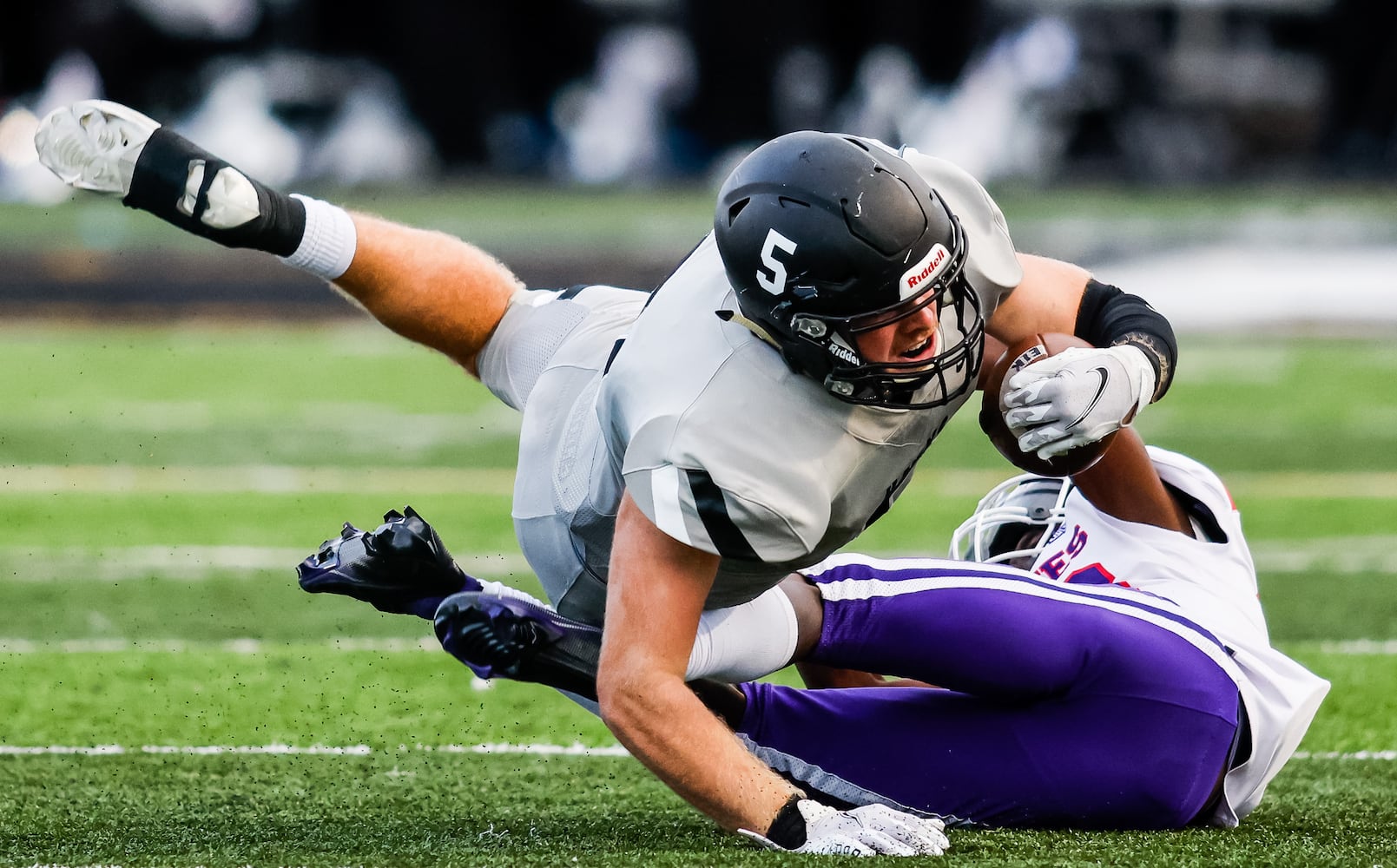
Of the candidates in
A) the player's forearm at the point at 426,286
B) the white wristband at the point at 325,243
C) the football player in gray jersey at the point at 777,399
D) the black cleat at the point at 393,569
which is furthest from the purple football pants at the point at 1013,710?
the white wristband at the point at 325,243

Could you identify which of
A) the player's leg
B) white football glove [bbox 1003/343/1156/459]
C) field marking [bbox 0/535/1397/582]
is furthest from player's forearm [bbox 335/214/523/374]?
field marking [bbox 0/535/1397/582]

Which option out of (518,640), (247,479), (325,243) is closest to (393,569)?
(518,640)

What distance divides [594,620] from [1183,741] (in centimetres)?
90

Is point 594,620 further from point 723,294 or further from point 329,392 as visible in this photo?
point 329,392

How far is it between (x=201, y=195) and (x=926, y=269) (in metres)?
1.23

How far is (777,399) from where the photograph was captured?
240 centimetres

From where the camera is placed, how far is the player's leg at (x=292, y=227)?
2.91m

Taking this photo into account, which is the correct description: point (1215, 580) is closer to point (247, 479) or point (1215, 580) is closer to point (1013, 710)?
point (1013, 710)

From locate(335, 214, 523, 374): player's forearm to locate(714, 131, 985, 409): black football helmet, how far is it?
31.0 inches

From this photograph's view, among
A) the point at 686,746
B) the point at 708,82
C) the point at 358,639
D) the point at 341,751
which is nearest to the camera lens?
the point at 686,746

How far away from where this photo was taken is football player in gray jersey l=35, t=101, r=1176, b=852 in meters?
2.33

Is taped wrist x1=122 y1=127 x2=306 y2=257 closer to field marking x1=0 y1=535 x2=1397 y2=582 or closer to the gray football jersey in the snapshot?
the gray football jersey

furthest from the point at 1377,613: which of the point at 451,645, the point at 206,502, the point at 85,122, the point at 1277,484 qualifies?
the point at 206,502

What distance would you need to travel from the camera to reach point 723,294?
2.52 meters
